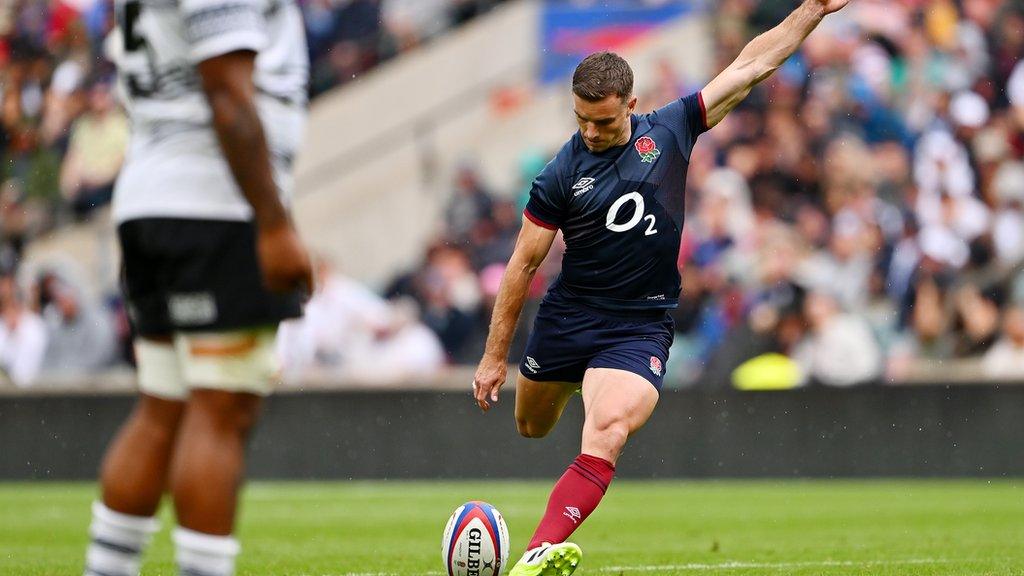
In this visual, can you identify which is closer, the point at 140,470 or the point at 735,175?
the point at 140,470

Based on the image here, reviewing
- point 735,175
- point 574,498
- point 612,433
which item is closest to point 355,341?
point 735,175

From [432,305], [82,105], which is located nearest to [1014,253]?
[432,305]

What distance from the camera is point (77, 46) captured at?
70.3 ft

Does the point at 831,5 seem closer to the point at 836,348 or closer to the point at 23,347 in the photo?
the point at 836,348

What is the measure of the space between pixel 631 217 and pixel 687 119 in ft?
1.81

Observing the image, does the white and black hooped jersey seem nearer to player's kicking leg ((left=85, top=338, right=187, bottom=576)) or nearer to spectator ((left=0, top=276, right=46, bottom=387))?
player's kicking leg ((left=85, top=338, right=187, bottom=576))

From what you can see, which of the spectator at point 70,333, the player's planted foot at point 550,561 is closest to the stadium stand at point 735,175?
the spectator at point 70,333

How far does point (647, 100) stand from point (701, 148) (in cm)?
99

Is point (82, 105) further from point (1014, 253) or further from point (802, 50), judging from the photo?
point (1014, 253)

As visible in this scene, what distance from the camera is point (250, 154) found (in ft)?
14.2

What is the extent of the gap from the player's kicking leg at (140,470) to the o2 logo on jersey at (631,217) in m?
2.96

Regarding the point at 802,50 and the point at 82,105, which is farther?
the point at 82,105

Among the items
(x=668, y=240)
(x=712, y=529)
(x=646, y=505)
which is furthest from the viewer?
(x=646, y=505)

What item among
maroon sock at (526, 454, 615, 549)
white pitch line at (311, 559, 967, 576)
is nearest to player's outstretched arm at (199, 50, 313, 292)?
maroon sock at (526, 454, 615, 549)
